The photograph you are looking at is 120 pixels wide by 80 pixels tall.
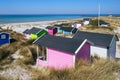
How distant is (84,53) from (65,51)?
142cm

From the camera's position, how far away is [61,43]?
38.5 feet

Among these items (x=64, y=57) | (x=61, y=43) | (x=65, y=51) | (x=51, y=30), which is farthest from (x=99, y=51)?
(x=51, y=30)

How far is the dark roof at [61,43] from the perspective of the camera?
10.9 meters

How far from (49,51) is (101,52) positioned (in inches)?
206

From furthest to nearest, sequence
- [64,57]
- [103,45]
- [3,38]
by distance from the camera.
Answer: [3,38], [103,45], [64,57]

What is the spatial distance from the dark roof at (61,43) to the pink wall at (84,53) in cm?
46

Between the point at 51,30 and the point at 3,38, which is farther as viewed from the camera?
the point at 51,30

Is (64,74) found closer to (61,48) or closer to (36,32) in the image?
A: (61,48)

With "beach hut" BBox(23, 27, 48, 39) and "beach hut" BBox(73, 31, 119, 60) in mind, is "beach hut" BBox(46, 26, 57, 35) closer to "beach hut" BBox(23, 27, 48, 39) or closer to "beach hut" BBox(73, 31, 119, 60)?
"beach hut" BBox(23, 27, 48, 39)

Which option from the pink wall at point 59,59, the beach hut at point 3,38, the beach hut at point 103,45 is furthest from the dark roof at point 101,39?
the beach hut at point 3,38

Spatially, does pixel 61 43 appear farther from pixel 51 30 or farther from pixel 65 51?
pixel 51 30

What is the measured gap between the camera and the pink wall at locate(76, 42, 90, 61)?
10983 mm

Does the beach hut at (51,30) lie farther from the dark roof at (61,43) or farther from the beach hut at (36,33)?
the dark roof at (61,43)

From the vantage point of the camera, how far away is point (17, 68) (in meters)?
11.1
